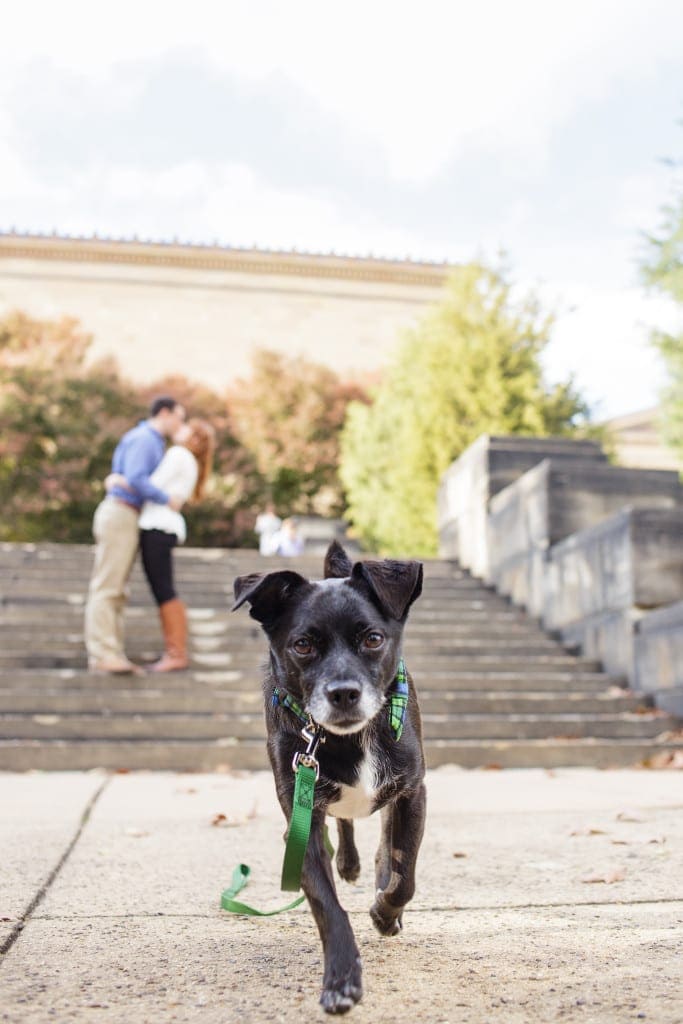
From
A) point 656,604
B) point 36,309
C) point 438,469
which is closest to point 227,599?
point 656,604

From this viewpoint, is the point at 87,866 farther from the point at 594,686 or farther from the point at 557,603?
the point at 557,603

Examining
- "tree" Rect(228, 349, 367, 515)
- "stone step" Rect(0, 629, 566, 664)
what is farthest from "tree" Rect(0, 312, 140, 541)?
"stone step" Rect(0, 629, 566, 664)

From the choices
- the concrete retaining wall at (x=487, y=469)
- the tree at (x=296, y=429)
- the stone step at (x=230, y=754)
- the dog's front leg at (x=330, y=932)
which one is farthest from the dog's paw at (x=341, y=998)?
the tree at (x=296, y=429)

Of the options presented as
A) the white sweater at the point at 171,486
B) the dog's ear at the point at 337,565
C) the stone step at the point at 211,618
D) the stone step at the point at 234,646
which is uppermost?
the white sweater at the point at 171,486

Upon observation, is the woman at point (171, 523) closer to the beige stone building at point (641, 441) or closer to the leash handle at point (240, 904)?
the leash handle at point (240, 904)

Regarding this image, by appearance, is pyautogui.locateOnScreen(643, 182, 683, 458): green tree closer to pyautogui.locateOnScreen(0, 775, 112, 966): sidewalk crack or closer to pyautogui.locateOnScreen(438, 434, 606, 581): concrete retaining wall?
pyautogui.locateOnScreen(438, 434, 606, 581): concrete retaining wall

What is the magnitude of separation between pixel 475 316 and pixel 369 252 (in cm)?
1522

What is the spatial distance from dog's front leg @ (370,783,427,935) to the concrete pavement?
3.4 inches

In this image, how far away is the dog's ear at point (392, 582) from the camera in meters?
2.67

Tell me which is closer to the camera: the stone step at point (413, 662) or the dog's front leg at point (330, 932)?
the dog's front leg at point (330, 932)

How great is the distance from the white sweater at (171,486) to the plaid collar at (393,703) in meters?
5.62

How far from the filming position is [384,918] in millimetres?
2799

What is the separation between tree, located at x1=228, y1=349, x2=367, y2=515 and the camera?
24609 millimetres

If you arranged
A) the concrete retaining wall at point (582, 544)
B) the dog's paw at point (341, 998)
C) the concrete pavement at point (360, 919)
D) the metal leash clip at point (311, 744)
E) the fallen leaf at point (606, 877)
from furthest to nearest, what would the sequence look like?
the concrete retaining wall at point (582, 544), the fallen leaf at point (606, 877), the metal leash clip at point (311, 744), the concrete pavement at point (360, 919), the dog's paw at point (341, 998)
